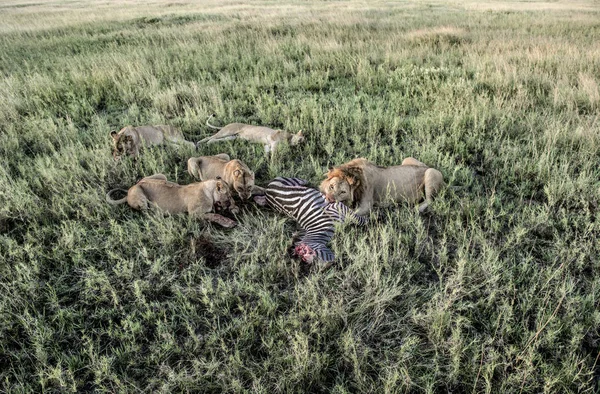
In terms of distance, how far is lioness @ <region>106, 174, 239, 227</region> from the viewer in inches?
186

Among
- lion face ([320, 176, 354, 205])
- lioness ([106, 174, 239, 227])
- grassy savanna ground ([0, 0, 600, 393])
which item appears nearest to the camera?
grassy savanna ground ([0, 0, 600, 393])

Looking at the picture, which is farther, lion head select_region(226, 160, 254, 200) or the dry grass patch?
the dry grass patch

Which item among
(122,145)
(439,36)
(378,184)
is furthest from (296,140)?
(439,36)

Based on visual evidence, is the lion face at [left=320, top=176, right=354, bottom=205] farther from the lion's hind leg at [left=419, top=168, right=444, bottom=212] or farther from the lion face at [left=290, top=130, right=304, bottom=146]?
the lion face at [left=290, top=130, right=304, bottom=146]

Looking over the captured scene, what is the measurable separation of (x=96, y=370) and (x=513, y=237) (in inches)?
170

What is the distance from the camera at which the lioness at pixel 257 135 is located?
6.42 meters

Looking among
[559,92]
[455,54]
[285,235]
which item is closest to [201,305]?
[285,235]

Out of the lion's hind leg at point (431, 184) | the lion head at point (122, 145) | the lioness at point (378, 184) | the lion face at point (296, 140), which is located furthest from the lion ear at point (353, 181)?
the lion head at point (122, 145)

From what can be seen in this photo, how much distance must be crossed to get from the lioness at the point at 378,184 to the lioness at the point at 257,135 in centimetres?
177

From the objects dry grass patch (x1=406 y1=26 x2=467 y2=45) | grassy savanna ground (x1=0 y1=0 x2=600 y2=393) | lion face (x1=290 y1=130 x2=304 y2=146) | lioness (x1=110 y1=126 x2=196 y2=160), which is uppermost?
dry grass patch (x1=406 y1=26 x2=467 y2=45)

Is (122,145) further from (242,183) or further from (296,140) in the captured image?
(296,140)

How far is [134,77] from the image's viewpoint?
9.98 m

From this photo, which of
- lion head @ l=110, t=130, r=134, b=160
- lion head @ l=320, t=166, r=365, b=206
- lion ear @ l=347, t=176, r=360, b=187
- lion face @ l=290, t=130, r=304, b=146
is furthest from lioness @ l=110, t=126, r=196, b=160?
lion ear @ l=347, t=176, r=360, b=187

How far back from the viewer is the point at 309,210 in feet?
15.0
